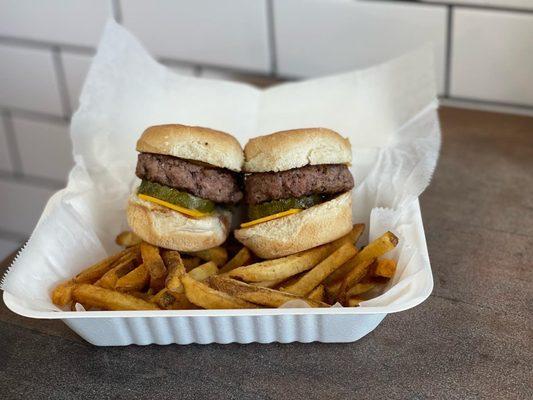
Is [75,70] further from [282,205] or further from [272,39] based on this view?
[282,205]

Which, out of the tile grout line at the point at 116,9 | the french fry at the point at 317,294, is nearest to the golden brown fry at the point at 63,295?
the french fry at the point at 317,294

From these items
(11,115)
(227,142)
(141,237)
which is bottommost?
(11,115)

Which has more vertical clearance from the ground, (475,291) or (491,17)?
(491,17)

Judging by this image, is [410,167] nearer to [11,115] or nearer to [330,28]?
[330,28]

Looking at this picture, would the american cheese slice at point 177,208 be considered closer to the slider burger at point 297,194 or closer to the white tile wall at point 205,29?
the slider burger at point 297,194

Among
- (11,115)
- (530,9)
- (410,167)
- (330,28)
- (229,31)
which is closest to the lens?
(410,167)

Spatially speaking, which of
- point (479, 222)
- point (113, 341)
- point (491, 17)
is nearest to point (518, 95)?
point (491, 17)

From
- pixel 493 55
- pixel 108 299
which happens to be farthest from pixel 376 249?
pixel 493 55
